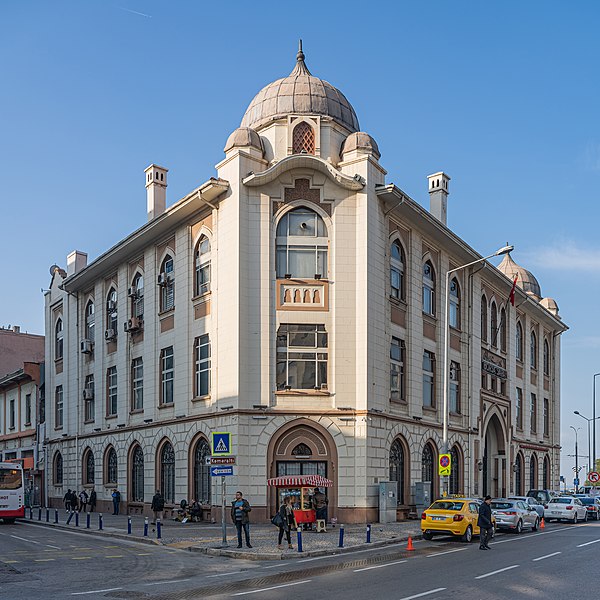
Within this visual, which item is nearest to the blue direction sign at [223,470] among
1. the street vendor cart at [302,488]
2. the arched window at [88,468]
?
the street vendor cart at [302,488]

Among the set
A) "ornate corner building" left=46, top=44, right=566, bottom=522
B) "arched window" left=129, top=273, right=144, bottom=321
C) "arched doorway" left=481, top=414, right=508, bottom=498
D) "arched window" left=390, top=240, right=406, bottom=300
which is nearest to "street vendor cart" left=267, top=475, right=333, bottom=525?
"ornate corner building" left=46, top=44, right=566, bottom=522

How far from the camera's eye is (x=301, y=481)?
29547mm

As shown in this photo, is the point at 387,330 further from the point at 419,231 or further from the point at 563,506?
the point at 563,506

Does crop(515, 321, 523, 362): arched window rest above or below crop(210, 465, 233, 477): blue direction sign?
above

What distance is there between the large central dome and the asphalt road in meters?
19.7

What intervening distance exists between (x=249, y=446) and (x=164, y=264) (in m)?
11.4

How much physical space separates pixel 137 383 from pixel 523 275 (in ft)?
113

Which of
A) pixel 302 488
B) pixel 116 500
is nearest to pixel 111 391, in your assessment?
pixel 116 500

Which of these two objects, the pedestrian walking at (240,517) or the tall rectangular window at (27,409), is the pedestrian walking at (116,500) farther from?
the tall rectangular window at (27,409)

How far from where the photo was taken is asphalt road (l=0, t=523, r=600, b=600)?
15.4 meters

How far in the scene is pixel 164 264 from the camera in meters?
39.8

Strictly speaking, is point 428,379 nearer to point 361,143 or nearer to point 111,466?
point 361,143

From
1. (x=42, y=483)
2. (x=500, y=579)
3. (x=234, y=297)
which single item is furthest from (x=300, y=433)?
(x=42, y=483)

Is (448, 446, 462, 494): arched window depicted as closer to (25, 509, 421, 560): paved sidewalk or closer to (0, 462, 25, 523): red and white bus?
(25, 509, 421, 560): paved sidewalk
